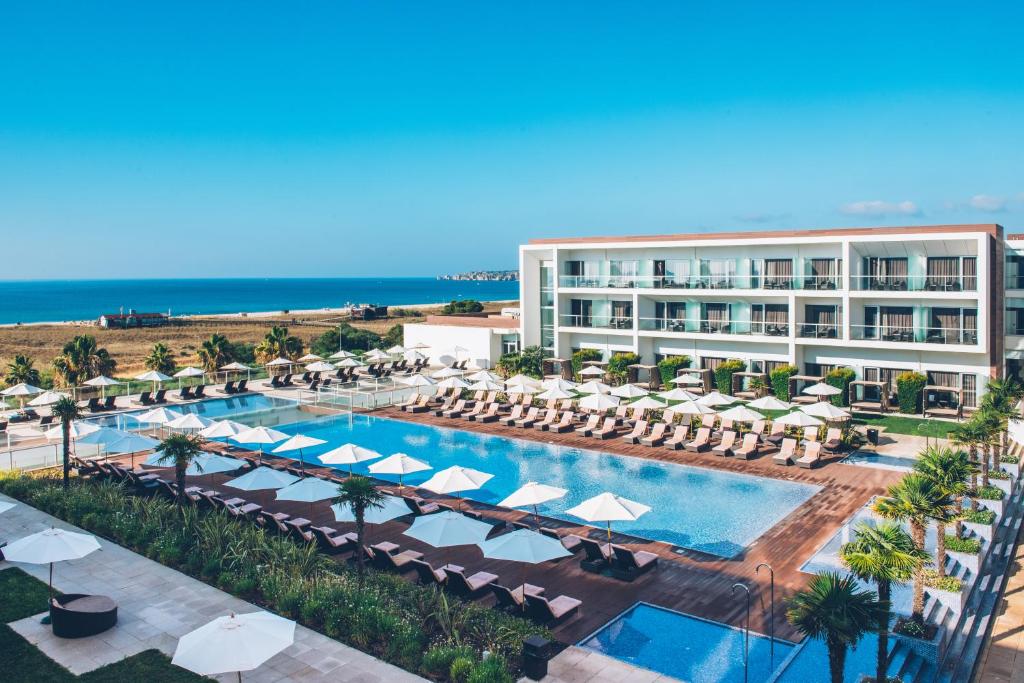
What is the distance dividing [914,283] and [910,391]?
4254 mm

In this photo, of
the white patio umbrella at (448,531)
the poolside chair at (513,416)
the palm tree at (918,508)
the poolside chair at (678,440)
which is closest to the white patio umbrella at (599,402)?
the poolside chair at (513,416)

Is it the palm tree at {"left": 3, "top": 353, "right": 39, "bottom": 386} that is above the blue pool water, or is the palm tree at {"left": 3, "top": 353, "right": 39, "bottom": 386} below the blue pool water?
above

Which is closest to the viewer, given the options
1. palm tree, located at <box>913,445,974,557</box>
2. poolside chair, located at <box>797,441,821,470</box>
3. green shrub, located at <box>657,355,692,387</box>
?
palm tree, located at <box>913,445,974,557</box>

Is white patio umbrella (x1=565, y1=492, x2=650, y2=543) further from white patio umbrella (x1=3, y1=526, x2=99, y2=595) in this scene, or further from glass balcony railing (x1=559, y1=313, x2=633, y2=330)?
glass balcony railing (x1=559, y1=313, x2=633, y2=330)

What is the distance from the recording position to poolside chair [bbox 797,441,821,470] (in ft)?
73.2

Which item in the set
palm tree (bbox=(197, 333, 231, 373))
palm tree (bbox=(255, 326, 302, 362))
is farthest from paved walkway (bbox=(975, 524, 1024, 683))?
palm tree (bbox=(255, 326, 302, 362))

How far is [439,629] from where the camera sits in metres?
12.4

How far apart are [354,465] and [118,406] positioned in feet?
46.1

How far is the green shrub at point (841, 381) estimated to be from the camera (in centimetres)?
3031

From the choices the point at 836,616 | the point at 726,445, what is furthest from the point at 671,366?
the point at 836,616

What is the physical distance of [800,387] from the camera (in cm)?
3216

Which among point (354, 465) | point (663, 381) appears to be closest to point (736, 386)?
point (663, 381)

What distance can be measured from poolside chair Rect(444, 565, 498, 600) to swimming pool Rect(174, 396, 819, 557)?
481 centimetres

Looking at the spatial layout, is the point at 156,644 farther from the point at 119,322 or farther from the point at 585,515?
the point at 119,322
